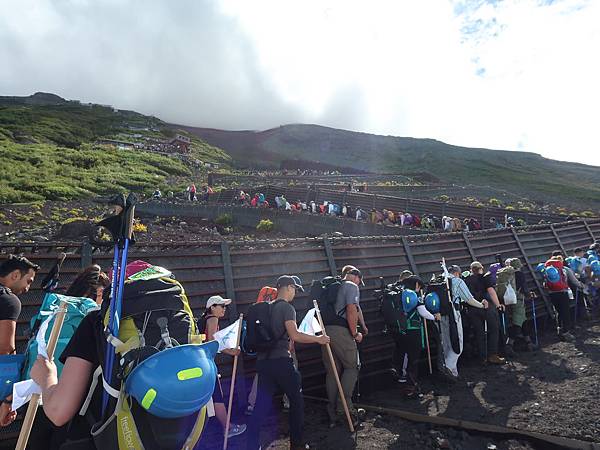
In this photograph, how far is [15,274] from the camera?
161 inches

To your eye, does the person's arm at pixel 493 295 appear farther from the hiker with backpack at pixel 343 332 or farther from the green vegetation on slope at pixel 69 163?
the green vegetation on slope at pixel 69 163

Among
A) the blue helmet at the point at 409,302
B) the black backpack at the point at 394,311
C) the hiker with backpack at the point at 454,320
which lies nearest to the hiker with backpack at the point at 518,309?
the hiker with backpack at the point at 454,320

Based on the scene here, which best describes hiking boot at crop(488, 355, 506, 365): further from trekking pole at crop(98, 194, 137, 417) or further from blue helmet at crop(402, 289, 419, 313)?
trekking pole at crop(98, 194, 137, 417)

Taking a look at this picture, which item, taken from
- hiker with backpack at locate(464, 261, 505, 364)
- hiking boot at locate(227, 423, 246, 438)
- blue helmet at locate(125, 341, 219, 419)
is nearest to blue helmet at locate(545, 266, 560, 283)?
hiker with backpack at locate(464, 261, 505, 364)

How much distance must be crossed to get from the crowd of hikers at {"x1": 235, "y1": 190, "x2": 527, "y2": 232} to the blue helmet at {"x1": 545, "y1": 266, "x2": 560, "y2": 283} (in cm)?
1073

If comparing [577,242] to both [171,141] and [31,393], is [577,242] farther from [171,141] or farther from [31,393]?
[171,141]

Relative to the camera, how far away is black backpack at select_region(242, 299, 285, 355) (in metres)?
5.12

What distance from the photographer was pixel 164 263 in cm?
638

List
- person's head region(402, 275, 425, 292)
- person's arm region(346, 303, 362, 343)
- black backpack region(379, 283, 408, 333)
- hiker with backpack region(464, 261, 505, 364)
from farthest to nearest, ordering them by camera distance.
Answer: hiker with backpack region(464, 261, 505, 364), person's head region(402, 275, 425, 292), black backpack region(379, 283, 408, 333), person's arm region(346, 303, 362, 343)

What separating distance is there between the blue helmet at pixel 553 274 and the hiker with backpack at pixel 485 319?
2.88m

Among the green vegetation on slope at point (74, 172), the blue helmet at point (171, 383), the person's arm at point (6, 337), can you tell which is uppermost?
the green vegetation on slope at point (74, 172)

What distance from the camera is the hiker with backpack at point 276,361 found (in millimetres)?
5051

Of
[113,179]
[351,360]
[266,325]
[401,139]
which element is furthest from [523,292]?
[401,139]

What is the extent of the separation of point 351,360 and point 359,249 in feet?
10.6
